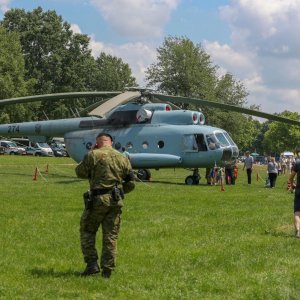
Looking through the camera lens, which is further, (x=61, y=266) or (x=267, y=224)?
(x=267, y=224)

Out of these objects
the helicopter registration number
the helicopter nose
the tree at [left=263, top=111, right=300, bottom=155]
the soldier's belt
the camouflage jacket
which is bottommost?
the soldier's belt

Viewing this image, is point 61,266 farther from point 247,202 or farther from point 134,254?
point 247,202

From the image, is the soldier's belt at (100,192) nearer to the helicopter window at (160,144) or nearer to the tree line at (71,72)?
the helicopter window at (160,144)

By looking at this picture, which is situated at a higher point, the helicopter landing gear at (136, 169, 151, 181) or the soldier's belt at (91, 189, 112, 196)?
the soldier's belt at (91, 189, 112, 196)

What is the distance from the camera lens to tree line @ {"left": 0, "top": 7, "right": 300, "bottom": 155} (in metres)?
67.4

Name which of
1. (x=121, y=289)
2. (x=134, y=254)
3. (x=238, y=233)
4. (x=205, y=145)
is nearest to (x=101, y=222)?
(x=121, y=289)

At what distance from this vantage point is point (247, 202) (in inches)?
664

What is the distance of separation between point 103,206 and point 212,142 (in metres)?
16.9

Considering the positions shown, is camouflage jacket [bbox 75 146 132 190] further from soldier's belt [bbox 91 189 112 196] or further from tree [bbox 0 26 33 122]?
tree [bbox 0 26 33 122]

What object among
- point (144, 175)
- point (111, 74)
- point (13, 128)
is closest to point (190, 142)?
point (144, 175)

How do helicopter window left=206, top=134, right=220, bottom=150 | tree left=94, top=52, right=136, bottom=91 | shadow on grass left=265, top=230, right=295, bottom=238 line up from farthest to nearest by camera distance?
tree left=94, top=52, right=136, bottom=91 → helicopter window left=206, top=134, right=220, bottom=150 → shadow on grass left=265, top=230, right=295, bottom=238

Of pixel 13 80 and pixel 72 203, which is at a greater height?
pixel 13 80

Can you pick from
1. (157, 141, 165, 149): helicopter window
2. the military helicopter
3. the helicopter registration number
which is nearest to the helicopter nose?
the military helicopter

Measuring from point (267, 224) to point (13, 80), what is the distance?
193ft
